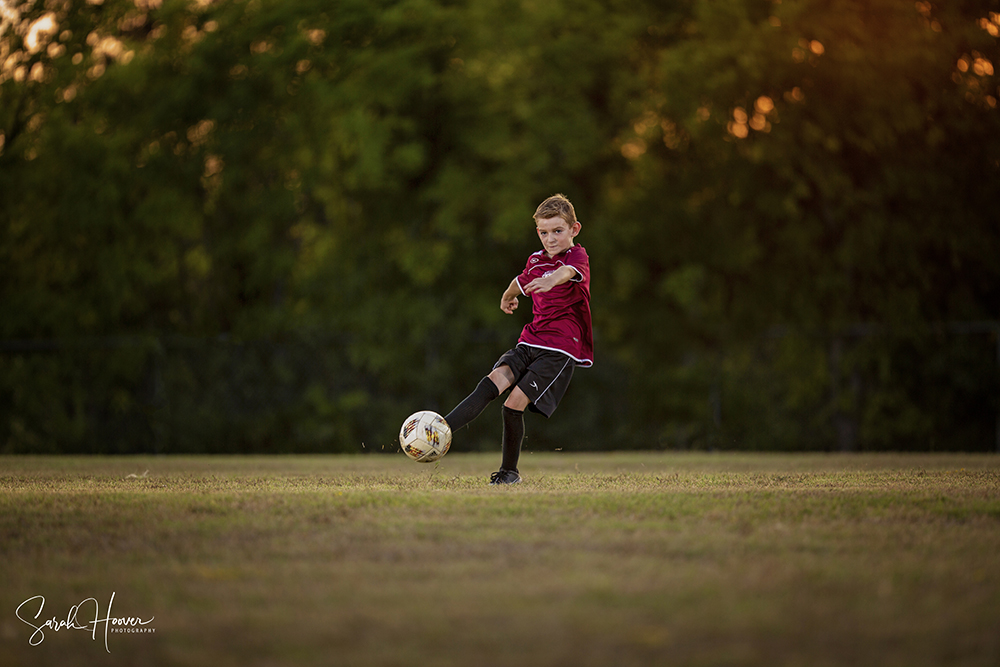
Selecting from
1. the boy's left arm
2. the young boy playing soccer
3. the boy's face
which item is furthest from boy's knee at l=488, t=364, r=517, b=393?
the boy's face

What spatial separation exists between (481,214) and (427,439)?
458 inches

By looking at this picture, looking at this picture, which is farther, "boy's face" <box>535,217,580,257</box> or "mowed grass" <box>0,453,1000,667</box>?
"boy's face" <box>535,217,580,257</box>

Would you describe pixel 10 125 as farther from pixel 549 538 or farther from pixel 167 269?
pixel 549 538

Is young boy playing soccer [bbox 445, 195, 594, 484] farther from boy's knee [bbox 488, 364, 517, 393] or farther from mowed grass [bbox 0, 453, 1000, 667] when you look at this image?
mowed grass [bbox 0, 453, 1000, 667]

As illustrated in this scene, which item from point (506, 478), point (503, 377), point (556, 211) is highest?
point (556, 211)

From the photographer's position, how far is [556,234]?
8016 mm

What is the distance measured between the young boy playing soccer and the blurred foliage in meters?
8.81

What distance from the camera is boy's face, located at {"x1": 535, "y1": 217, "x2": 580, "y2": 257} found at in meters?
8.00

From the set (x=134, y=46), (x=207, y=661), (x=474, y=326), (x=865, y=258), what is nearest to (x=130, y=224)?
(x=134, y=46)

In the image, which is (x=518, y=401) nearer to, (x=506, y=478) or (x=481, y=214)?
(x=506, y=478)

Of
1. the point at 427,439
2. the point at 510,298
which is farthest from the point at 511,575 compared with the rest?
the point at 510,298

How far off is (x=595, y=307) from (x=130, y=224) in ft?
26.0

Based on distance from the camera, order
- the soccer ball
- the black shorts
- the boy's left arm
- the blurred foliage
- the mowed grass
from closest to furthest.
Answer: the mowed grass → the boy's left arm → the black shorts → the soccer ball → the blurred foliage

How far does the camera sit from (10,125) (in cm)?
2014
